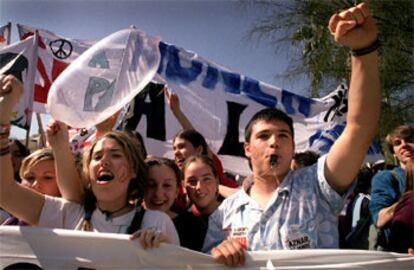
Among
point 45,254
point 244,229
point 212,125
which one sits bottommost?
point 45,254

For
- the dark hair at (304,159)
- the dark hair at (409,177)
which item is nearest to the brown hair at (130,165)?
the dark hair at (409,177)

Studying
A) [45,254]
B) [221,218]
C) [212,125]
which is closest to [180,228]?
[221,218]

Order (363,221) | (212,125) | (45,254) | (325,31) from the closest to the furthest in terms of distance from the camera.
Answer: (45,254) < (363,221) < (212,125) < (325,31)

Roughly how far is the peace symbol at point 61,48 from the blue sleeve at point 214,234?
3822 millimetres

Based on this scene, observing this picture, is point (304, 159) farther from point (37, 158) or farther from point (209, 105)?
point (37, 158)

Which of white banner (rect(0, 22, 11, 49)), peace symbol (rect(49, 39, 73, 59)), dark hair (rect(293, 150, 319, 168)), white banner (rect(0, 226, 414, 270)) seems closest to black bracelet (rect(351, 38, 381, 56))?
white banner (rect(0, 226, 414, 270))

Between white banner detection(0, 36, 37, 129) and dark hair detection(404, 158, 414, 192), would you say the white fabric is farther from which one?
white banner detection(0, 36, 37, 129)

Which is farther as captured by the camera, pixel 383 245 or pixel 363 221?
pixel 363 221

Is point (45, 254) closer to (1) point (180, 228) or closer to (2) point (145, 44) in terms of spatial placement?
(1) point (180, 228)

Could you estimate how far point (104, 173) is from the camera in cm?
208

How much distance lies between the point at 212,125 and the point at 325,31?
6.34 metres

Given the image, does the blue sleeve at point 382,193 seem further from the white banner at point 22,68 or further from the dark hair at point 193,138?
the white banner at point 22,68

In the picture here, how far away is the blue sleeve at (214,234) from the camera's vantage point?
199 centimetres

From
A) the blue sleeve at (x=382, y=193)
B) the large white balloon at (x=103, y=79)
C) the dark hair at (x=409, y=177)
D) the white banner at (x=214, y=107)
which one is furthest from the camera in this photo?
the white banner at (x=214, y=107)
